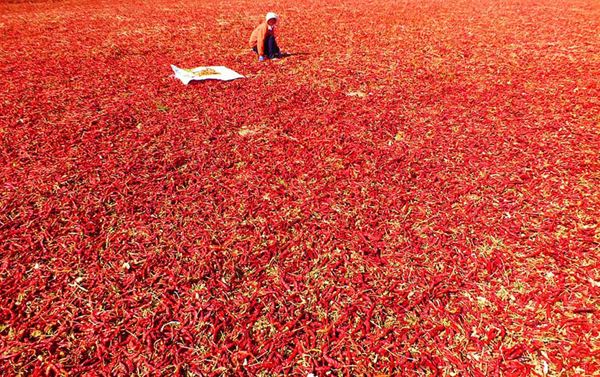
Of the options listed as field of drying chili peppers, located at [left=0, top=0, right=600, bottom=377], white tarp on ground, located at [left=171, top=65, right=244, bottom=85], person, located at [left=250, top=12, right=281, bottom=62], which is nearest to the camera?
field of drying chili peppers, located at [left=0, top=0, right=600, bottom=377]

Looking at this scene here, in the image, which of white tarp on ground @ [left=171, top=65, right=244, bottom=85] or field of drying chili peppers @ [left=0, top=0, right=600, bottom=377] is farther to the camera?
white tarp on ground @ [left=171, top=65, right=244, bottom=85]

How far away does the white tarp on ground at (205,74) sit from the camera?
348 inches

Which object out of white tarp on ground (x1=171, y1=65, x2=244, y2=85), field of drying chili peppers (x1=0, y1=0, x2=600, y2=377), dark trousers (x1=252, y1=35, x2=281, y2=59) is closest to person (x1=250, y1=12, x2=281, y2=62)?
dark trousers (x1=252, y1=35, x2=281, y2=59)

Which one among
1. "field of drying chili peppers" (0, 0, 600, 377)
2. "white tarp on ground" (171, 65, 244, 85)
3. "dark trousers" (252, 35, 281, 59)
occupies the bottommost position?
"field of drying chili peppers" (0, 0, 600, 377)

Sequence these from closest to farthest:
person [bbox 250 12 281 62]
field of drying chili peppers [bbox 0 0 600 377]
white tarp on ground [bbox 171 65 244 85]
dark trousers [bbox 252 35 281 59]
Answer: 1. field of drying chili peppers [bbox 0 0 600 377]
2. white tarp on ground [bbox 171 65 244 85]
3. person [bbox 250 12 281 62]
4. dark trousers [bbox 252 35 281 59]

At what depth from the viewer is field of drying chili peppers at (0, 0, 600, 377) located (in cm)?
316

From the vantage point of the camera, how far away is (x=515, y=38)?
12.8 m

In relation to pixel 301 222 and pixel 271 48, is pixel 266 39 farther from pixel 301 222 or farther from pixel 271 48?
pixel 301 222

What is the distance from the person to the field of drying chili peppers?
62.4 inches

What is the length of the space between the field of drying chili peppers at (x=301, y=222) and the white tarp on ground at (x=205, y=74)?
1.79 ft

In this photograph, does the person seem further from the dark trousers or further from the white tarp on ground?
the white tarp on ground

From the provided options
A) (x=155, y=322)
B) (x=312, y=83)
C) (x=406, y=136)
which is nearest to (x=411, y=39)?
(x=312, y=83)

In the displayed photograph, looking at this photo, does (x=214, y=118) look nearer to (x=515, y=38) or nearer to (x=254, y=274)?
(x=254, y=274)

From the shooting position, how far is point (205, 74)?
908 centimetres
